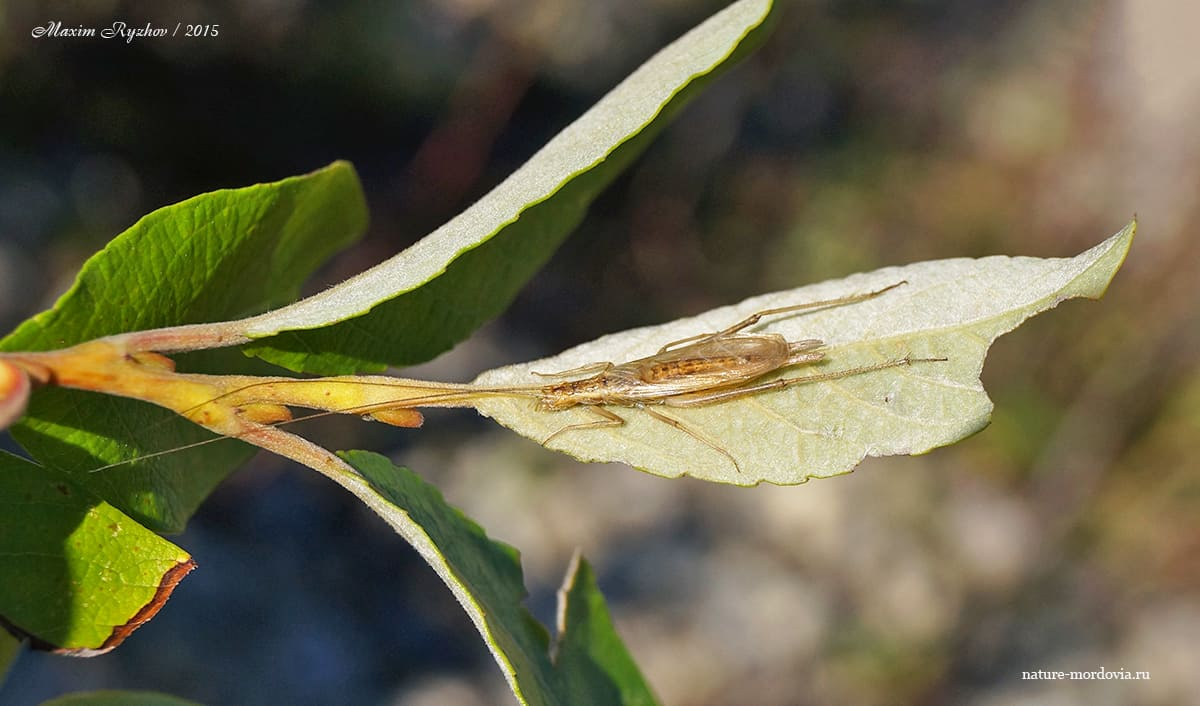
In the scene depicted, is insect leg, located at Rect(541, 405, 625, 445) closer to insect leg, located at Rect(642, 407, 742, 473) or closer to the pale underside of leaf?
insect leg, located at Rect(642, 407, 742, 473)

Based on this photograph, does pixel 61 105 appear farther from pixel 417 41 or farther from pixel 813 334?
pixel 813 334

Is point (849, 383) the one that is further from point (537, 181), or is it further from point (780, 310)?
point (537, 181)

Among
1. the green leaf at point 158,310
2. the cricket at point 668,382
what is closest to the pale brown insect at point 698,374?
the cricket at point 668,382

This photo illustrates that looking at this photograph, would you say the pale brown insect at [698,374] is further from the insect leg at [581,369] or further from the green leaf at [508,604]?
the green leaf at [508,604]

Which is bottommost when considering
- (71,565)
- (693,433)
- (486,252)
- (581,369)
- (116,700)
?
(116,700)

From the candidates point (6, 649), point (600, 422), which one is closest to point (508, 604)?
point (600, 422)

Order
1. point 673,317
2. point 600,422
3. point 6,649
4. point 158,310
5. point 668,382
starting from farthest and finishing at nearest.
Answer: point 673,317 → point 668,382 → point 600,422 → point 6,649 → point 158,310
